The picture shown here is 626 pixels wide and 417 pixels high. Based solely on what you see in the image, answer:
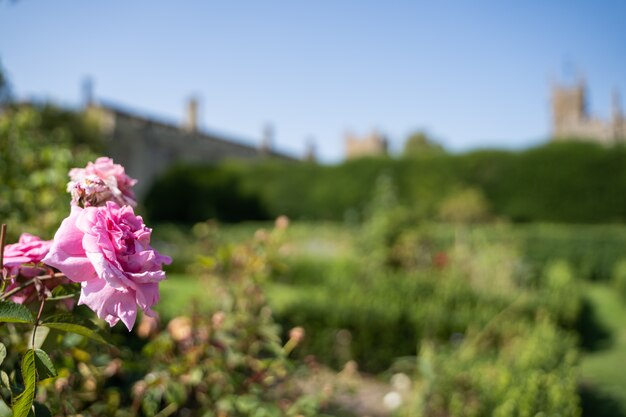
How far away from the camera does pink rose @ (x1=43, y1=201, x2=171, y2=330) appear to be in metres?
0.86

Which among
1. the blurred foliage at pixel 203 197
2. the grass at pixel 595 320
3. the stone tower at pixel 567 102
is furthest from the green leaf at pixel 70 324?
the stone tower at pixel 567 102

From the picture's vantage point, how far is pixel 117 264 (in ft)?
2.81

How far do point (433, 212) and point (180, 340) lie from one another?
14.6 metres

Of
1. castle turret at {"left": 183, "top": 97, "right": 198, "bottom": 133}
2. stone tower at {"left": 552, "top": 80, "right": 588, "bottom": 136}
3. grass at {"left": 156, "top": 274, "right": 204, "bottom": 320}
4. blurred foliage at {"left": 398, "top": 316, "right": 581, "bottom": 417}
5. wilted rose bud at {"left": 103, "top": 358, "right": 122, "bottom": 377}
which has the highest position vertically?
stone tower at {"left": 552, "top": 80, "right": 588, "bottom": 136}

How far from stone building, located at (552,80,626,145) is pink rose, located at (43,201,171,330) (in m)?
32.2

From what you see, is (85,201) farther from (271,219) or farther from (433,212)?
(271,219)

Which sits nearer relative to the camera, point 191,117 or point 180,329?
point 180,329

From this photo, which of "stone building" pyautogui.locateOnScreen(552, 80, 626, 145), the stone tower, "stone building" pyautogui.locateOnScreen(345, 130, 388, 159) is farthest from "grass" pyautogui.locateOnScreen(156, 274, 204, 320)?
"stone building" pyautogui.locateOnScreen(345, 130, 388, 159)

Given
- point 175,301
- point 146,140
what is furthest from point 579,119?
point 175,301

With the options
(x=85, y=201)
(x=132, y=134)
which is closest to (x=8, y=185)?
(x=85, y=201)

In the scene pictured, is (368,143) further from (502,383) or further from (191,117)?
(502,383)

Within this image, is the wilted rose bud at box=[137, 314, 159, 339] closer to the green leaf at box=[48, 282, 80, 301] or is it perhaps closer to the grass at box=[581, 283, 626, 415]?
the green leaf at box=[48, 282, 80, 301]

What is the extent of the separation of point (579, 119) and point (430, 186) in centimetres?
2920

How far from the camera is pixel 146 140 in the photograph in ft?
85.6
